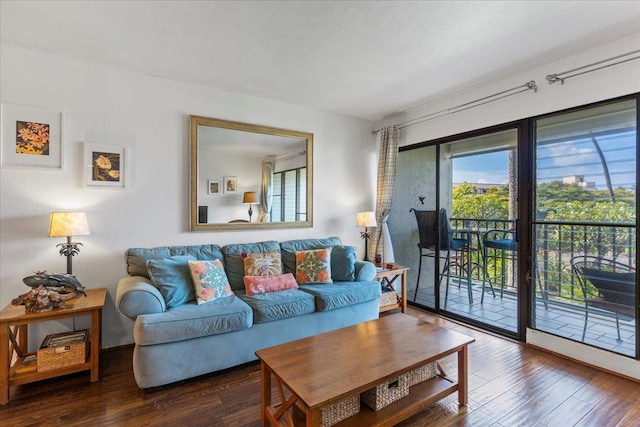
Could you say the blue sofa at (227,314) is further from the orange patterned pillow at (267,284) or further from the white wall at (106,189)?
the white wall at (106,189)

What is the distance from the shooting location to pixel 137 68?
274cm

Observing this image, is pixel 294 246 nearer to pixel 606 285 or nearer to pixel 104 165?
pixel 104 165

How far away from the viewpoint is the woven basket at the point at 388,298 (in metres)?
3.58

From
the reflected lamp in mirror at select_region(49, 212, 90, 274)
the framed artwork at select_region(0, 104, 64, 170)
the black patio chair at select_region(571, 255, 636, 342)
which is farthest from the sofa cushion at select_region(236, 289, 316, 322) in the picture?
the black patio chair at select_region(571, 255, 636, 342)

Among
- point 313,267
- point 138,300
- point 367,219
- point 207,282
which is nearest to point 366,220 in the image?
point 367,219

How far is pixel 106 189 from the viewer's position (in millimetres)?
2703

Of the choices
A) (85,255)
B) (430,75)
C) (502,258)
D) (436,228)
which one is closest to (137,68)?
(85,255)

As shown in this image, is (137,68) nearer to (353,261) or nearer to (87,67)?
(87,67)

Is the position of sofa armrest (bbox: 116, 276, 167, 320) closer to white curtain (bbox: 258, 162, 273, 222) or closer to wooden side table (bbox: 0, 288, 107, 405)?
wooden side table (bbox: 0, 288, 107, 405)

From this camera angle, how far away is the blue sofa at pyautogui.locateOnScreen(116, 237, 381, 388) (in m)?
2.05

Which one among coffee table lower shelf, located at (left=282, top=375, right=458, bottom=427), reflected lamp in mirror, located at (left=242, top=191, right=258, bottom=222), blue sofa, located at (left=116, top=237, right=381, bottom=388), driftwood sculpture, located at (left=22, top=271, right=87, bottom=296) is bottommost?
coffee table lower shelf, located at (left=282, top=375, right=458, bottom=427)

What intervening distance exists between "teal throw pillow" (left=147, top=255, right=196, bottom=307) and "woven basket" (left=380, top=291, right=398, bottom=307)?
2.08 metres

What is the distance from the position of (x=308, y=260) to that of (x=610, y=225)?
2518 mm

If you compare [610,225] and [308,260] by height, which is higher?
[610,225]
